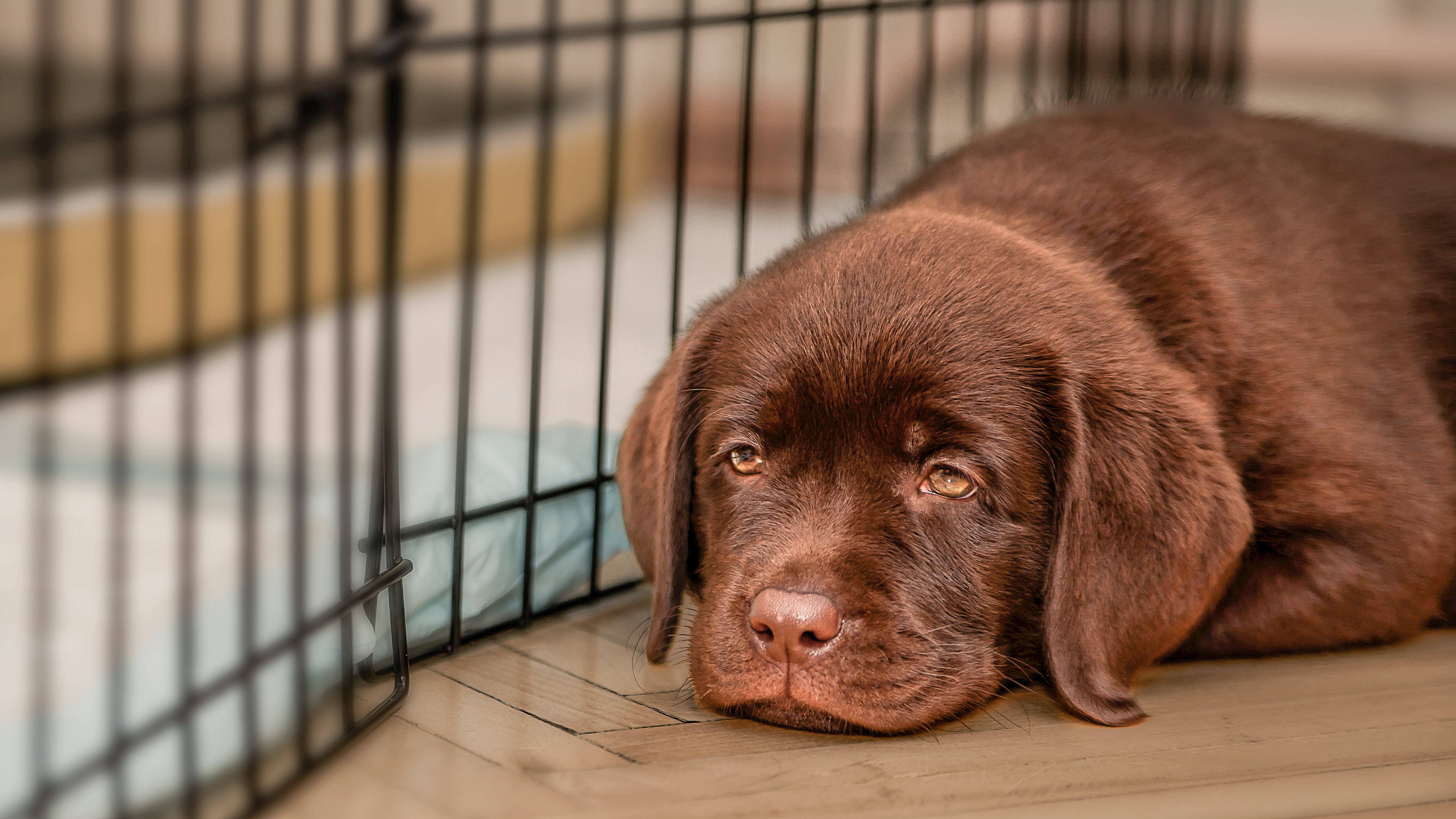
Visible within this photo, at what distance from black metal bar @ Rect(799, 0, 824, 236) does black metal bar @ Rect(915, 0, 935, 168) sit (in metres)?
0.29

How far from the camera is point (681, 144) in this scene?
118 inches

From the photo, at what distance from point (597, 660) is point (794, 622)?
0.63 m

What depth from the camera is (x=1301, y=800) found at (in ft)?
6.79

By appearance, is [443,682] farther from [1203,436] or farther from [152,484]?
[1203,436]

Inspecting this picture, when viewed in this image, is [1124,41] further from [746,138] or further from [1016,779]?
[1016,779]

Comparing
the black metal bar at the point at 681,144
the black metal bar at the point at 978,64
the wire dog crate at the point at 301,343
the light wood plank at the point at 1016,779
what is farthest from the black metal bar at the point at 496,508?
the black metal bar at the point at 978,64

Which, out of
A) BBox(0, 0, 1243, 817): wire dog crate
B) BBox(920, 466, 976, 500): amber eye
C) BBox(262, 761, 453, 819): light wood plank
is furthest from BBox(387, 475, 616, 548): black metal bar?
BBox(920, 466, 976, 500): amber eye

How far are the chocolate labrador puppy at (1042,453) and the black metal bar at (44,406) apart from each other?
1003 millimetres

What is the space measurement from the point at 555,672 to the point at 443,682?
0.21 meters

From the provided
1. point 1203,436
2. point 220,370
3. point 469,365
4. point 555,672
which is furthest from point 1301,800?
point 220,370

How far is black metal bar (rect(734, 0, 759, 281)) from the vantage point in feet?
10.2

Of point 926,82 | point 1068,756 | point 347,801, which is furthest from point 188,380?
point 926,82

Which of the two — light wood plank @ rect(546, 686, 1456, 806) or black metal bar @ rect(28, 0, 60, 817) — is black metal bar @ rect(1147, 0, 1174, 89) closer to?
light wood plank @ rect(546, 686, 1456, 806)

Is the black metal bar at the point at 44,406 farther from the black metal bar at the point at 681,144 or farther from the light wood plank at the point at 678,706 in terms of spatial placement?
the black metal bar at the point at 681,144
